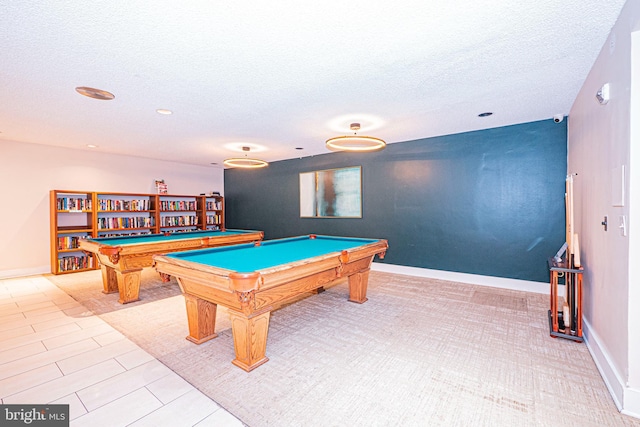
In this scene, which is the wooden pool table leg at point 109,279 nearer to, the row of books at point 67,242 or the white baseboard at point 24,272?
the row of books at point 67,242

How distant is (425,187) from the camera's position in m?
4.90

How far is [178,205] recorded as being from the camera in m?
7.07

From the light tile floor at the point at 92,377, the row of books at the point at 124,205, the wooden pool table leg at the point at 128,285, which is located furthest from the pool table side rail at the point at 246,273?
the row of books at the point at 124,205

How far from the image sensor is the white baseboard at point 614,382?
1623 mm

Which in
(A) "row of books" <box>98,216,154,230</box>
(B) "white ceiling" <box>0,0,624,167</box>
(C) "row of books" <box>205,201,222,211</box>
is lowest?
(A) "row of books" <box>98,216,154,230</box>

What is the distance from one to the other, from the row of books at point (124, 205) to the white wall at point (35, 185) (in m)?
0.32

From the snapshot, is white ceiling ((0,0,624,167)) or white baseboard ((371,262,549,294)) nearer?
white ceiling ((0,0,624,167))

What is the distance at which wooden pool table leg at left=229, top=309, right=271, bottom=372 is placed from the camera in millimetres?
2074

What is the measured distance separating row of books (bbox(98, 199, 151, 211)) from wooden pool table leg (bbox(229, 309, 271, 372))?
213 inches

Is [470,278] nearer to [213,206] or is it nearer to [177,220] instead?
[213,206]

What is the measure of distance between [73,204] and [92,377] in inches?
192

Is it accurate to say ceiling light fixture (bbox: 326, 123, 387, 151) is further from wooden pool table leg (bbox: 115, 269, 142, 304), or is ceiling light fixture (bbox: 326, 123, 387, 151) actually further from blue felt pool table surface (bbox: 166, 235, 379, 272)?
wooden pool table leg (bbox: 115, 269, 142, 304)

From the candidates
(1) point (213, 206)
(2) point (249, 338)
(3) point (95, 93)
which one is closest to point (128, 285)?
(3) point (95, 93)

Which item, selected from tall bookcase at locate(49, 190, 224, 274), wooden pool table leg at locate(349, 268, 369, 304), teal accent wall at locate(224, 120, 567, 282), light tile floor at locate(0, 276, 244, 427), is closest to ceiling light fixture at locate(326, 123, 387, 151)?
teal accent wall at locate(224, 120, 567, 282)
